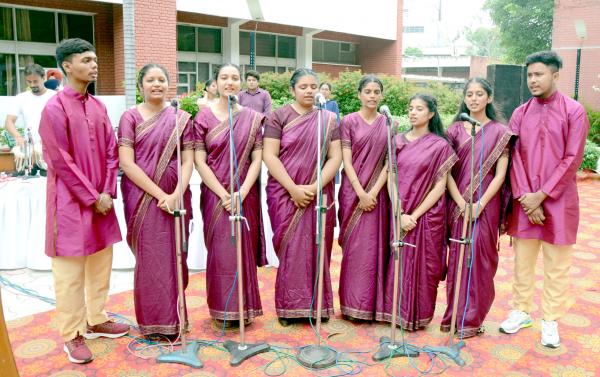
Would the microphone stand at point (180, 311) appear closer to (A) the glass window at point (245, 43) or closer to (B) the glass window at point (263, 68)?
(A) the glass window at point (245, 43)

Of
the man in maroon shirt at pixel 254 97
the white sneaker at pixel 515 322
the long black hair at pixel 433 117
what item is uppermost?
the man in maroon shirt at pixel 254 97

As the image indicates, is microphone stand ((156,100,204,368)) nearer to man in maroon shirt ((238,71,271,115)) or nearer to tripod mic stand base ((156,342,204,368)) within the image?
tripod mic stand base ((156,342,204,368))

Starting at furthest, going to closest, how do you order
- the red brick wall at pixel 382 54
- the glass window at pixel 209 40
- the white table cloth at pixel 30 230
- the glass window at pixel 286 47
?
the red brick wall at pixel 382 54 → the glass window at pixel 286 47 → the glass window at pixel 209 40 → the white table cloth at pixel 30 230

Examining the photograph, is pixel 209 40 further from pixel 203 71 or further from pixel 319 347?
pixel 319 347

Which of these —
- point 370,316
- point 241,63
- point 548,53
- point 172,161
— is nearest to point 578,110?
point 548,53

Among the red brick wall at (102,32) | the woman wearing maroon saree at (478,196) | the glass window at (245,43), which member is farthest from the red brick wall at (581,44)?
the woman wearing maroon saree at (478,196)

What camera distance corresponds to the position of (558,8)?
56.1 feet

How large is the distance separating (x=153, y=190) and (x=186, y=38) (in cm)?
1209

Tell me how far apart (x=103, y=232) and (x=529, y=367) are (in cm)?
272

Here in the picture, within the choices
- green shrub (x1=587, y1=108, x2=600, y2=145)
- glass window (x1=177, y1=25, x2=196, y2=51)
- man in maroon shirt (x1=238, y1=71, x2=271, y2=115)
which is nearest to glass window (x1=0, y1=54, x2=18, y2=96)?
glass window (x1=177, y1=25, x2=196, y2=51)

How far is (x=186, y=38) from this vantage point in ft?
47.8

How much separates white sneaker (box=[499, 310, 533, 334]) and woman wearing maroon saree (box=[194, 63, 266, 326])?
168cm

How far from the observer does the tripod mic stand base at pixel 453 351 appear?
10.8ft

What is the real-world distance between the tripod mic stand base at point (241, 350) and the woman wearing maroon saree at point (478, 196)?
126cm
